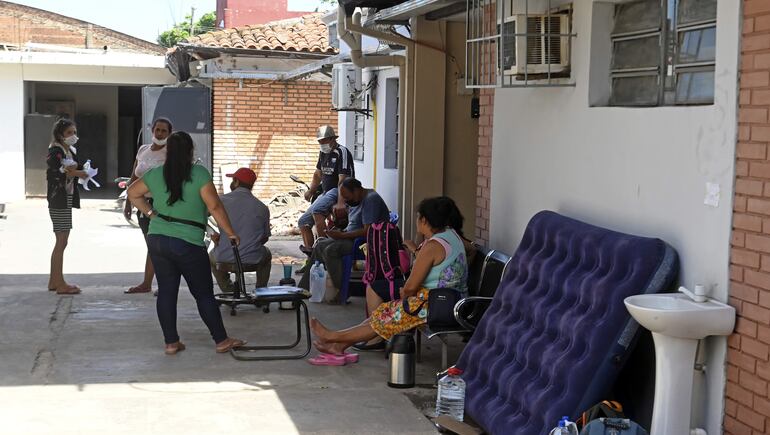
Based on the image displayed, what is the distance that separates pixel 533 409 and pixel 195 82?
1576cm

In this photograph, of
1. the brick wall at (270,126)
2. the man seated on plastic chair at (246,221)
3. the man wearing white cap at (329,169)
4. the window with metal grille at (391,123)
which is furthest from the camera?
the brick wall at (270,126)

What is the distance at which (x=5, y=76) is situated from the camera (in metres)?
21.2

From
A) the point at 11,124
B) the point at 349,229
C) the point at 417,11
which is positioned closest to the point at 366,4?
the point at 417,11

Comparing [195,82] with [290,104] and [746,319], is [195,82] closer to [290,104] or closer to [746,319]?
[290,104]

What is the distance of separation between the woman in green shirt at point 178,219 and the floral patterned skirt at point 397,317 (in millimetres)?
1248

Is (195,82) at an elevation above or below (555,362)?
above

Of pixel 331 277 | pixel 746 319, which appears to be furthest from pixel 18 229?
pixel 746 319

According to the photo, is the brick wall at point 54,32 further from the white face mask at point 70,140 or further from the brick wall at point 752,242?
the brick wall at point 752,242

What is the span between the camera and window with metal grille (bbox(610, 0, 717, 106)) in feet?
16.8

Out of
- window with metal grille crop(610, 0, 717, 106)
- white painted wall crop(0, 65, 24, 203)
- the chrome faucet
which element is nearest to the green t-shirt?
window with metal grille crop(610, 0, 717, 106)

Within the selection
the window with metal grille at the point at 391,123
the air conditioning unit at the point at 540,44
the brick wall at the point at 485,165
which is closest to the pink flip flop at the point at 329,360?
the brick wall at the point at 485,165

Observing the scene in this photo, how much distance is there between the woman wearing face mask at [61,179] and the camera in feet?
32.2

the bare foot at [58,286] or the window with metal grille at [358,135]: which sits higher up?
the window with metal grille at [358,135]

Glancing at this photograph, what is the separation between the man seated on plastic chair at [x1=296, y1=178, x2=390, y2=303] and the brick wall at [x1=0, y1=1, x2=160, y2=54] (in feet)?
54.2
